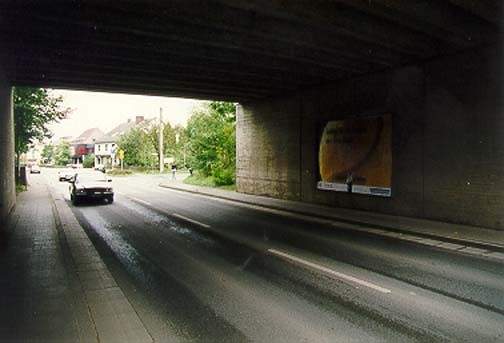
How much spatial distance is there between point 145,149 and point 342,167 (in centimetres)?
4497

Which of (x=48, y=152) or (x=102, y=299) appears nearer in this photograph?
(x=102, y=299)

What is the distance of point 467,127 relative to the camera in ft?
35.9

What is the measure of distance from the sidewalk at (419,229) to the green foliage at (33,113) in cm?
1549

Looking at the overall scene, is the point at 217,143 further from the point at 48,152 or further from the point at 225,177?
the point at 48,152

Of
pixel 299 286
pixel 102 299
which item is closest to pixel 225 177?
pixel 299 286

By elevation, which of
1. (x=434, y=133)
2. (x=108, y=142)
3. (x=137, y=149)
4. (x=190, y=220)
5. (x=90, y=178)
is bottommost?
(x=190, y=220)

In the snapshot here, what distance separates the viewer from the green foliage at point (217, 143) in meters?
28.8

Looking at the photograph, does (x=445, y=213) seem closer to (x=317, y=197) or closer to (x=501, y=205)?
(x=501, y=205)

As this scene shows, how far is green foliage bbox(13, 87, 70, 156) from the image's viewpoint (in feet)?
68.6

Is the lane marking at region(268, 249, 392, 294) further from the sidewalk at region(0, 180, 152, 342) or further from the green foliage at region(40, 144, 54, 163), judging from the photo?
the green foliage at region(40, 144, 54, 163)

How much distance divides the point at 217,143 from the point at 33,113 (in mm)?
12772

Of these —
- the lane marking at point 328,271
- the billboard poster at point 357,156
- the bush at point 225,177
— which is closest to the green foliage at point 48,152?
the bush at point 225,177

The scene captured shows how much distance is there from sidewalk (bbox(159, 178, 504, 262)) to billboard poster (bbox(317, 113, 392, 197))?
3.57ft

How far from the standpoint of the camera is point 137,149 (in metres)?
55.8
